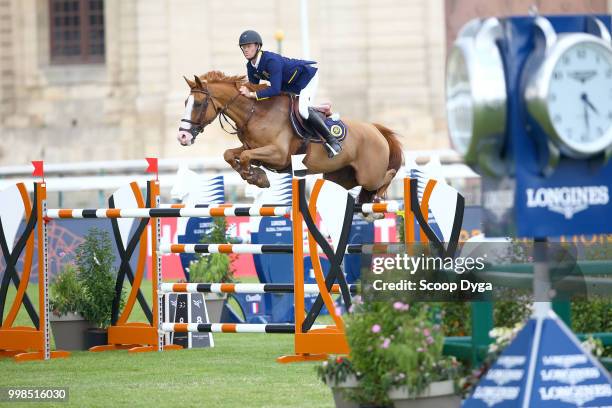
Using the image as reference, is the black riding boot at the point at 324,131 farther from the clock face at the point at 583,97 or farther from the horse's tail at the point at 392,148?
the clock face at the point at 583,97

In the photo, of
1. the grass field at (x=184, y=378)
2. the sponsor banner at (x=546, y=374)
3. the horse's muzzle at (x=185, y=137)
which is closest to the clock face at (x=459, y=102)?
the sponsor banner at (x=546, y=374)

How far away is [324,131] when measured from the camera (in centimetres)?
1184

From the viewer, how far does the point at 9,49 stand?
36750 millimetres

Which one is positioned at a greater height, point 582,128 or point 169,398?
point 582,128

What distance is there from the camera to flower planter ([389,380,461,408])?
5164mm

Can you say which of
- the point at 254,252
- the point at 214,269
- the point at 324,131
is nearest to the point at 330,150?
the point at 324,131

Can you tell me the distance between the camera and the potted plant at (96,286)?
10.2 meters

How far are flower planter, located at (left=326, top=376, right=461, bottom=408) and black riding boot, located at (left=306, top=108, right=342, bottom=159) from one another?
6.53 meters

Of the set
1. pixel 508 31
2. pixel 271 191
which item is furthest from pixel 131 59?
pixel 508 31

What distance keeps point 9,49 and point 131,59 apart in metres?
3.57

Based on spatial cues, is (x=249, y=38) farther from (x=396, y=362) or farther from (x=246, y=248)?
(x=396, y=362)

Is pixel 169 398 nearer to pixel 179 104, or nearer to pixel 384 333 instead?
pixel 384 333

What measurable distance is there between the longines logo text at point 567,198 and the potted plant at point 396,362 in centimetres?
65

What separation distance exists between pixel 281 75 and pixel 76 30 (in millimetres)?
26502
